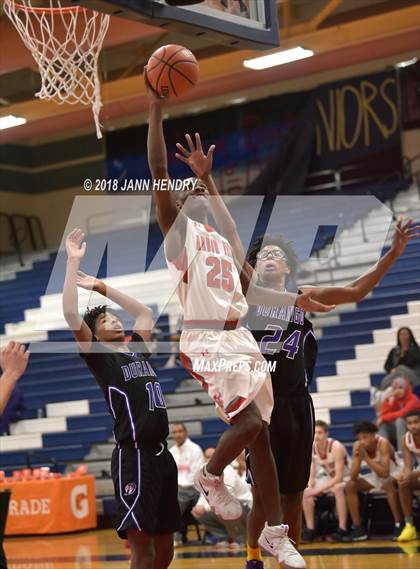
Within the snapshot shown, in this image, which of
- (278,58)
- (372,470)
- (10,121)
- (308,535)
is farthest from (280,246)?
(10,121)

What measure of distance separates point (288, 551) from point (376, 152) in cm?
1313

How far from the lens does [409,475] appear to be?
1008 centimetres

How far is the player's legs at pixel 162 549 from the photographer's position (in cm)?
554

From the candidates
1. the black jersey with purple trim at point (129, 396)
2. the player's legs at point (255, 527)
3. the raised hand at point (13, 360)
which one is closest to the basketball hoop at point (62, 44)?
the black jersey with purple trim at point (129, 396)

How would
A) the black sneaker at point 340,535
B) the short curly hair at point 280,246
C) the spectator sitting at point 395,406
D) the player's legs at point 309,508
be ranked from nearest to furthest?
the short curly hair at point 280,246 < the black sneaker at point 340,535 < the player's legs at point 309,508 < the spectator sitting at point 395,406

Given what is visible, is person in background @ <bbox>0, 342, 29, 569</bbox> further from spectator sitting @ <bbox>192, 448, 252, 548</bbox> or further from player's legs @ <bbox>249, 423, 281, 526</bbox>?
spectator sitting @ <bbox>192, 448, 252, 548</bbox>

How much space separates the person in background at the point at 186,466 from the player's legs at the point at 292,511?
16.6ft

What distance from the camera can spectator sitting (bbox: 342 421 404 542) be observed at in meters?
10.3

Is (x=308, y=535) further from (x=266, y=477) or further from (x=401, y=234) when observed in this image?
(x=401, y=234)

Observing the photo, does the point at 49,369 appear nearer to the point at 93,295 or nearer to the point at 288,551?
the point at 93,295

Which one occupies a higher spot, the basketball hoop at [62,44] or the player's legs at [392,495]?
the basketball hoop at [62,44]

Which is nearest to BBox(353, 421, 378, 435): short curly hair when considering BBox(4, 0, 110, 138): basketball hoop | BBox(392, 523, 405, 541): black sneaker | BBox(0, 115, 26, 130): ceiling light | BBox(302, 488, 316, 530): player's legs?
BBox(302, 488, 316, 530): player's legs

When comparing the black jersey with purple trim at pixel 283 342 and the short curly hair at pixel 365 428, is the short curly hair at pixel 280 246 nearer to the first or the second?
the black jersey with purple trim at pixel 283 342

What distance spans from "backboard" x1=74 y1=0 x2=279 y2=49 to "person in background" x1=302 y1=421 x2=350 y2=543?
16.5 feet
